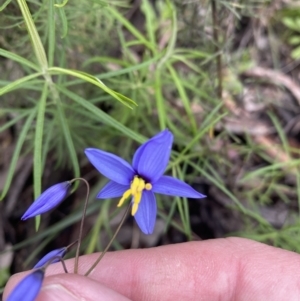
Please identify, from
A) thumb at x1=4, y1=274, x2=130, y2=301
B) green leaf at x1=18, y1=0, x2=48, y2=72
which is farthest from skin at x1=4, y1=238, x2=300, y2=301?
green leaf at x1=18, y1=0, x2=48, y2=72

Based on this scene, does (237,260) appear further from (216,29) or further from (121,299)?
(216,29)

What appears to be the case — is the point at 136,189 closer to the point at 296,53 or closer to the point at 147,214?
the point at 147,214

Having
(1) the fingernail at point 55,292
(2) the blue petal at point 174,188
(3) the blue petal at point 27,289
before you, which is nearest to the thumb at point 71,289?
(1) the fingernail at point 55,292

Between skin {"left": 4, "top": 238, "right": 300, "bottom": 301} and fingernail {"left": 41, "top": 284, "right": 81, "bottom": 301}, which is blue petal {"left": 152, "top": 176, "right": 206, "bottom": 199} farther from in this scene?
skin {"left": 4, "top": 238, "right": 300, "bottom": 301}

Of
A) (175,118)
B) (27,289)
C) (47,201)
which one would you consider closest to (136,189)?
(47,201)

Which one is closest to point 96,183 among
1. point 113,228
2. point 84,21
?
point 113,228

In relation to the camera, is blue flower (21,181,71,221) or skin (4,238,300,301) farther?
skin (4,238,300,301)
